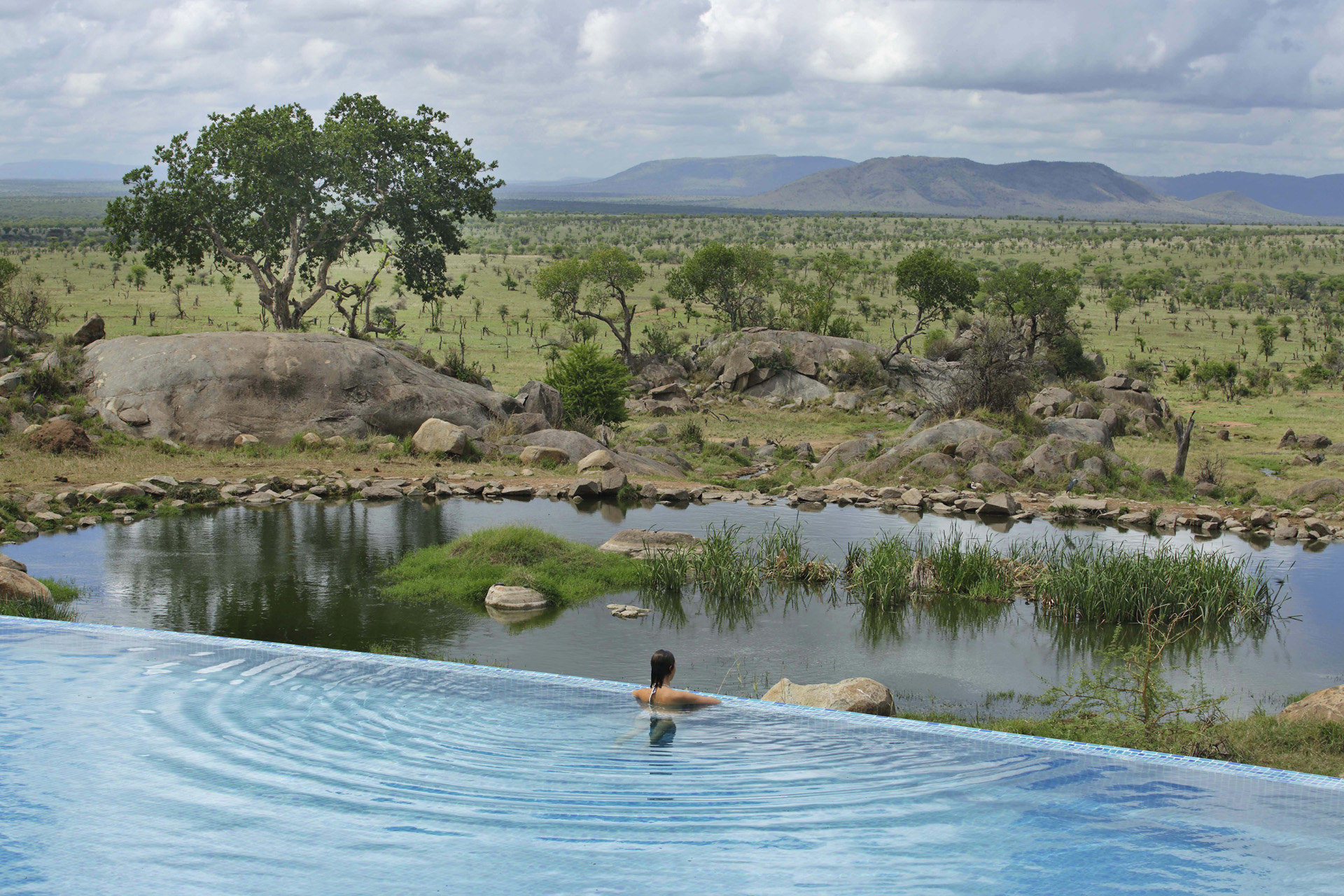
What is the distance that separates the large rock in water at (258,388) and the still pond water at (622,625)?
5.72 meters

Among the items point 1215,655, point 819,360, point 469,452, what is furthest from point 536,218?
point 1215,655

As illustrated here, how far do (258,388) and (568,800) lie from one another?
1871cm

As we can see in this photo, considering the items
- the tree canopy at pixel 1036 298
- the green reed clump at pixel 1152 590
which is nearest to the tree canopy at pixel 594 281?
the tree canopy at pixel 1036 298

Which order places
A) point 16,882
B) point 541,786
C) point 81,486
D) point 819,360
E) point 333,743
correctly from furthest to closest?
point 819,360
point 81,486
point 333,743
point 541,786
point 16,882

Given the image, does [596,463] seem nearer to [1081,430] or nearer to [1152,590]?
[1152,590]

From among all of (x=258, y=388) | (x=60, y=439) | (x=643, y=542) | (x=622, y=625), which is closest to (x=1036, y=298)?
(x=258, y=388)

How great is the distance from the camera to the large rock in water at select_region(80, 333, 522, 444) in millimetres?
22156

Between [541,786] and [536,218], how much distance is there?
5851 inches

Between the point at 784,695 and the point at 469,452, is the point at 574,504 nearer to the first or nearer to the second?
the point at 469,452

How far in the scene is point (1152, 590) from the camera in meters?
12.7

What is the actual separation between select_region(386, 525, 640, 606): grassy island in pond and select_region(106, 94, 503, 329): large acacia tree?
52.3 feet

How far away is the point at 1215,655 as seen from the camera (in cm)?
1216

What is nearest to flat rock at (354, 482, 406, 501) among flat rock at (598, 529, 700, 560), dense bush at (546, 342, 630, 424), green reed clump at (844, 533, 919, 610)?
flat rock at (598, 529, 700, 560)

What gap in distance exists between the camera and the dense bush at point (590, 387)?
29016 millimetres
